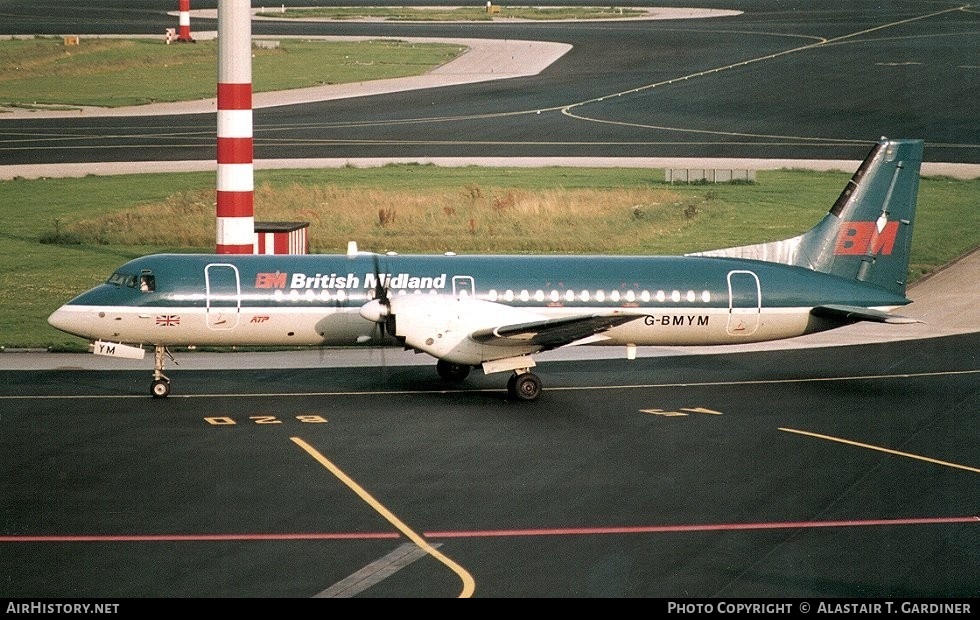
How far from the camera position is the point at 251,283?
3206 cm

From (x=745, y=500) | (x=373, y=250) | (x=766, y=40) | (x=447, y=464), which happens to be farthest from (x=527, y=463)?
(x=766, y=40)

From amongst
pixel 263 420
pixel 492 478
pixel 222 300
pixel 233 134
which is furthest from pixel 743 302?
pixel 233 134

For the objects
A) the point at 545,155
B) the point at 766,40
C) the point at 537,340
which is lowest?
the point at 537,340

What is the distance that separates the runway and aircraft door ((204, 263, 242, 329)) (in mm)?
1815

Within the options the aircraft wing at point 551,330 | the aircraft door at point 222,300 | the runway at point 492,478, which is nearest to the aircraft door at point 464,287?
the aircraft wing at point 551,330

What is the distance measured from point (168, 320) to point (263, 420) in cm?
382

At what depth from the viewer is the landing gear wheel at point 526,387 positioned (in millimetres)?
31859

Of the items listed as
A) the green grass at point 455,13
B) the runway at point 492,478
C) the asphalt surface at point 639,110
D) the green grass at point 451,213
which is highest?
the green grass at point 455,13

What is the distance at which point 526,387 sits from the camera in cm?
3186

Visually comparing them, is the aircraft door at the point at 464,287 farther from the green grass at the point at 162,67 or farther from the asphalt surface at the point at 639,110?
the green grass at the point at 162,67

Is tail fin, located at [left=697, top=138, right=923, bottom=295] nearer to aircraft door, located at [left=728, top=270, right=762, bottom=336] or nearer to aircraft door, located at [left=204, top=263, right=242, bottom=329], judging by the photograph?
aircraft door, located at [left=728, top=270, right=762, bottom=336]

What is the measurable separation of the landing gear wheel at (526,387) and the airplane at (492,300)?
0.02 metres

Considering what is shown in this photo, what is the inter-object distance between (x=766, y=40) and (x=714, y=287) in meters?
78.5
